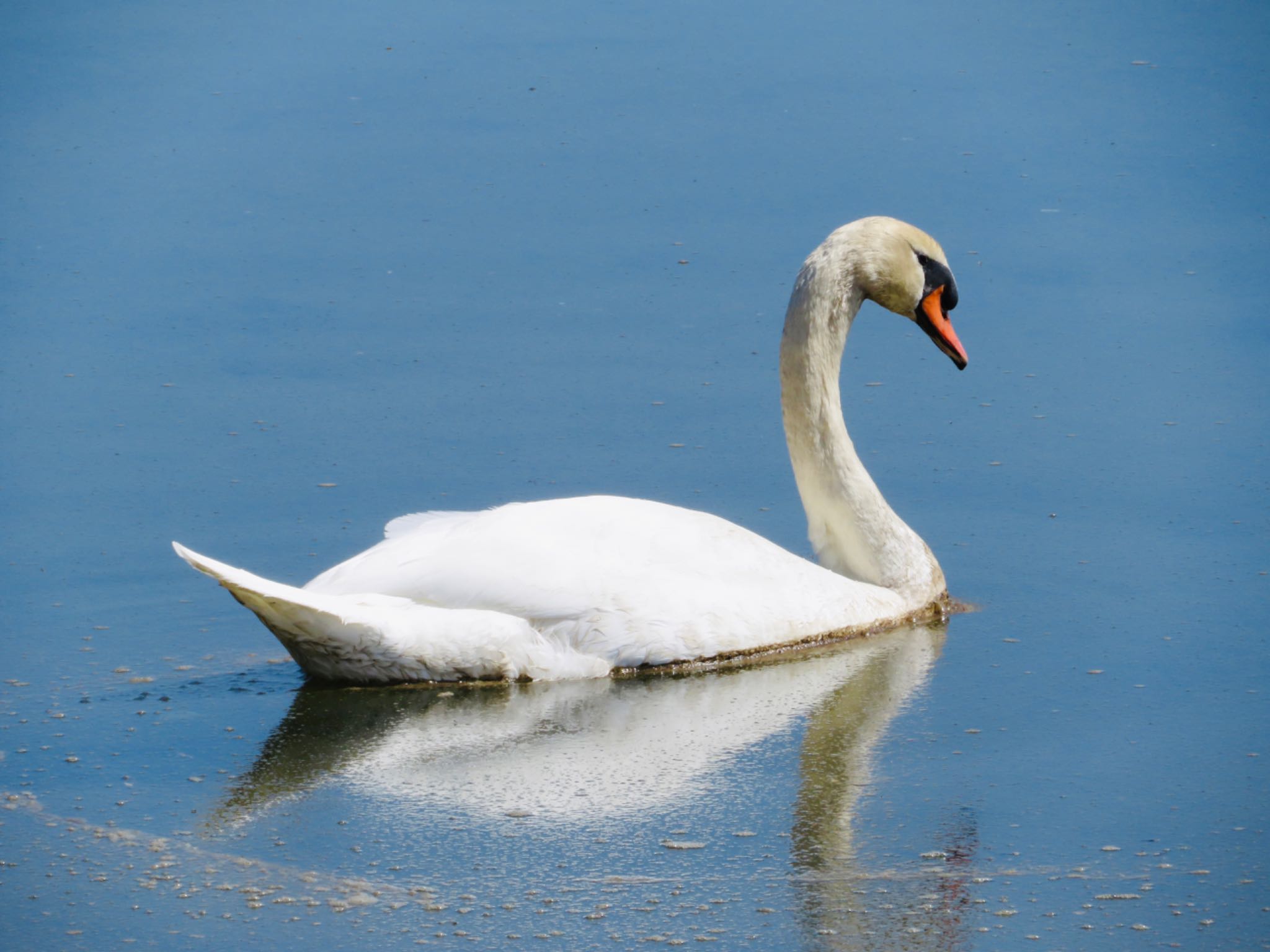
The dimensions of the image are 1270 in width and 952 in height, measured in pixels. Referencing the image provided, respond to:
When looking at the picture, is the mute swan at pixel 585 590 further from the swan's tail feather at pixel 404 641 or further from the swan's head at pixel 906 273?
the swan's head at pixel 906 273

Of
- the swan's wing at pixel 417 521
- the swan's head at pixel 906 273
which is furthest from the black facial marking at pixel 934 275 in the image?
the swan's wing at pixel 417 521

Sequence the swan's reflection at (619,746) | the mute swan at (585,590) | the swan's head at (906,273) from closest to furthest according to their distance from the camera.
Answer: the swan's reflection at (619,746), the mute swan at (585,590), the swan's head at (906,273)

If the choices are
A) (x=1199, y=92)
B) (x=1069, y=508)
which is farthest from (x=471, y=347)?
(x=1199, y=92)

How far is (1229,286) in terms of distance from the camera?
32.6 feet

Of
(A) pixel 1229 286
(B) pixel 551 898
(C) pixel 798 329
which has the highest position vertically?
(A) pixel 1229 286

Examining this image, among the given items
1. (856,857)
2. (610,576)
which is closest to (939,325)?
(610,576)

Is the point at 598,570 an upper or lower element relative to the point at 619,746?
upper

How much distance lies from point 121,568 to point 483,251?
3.87 meters

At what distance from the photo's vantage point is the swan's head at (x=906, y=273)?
7215 millimetres

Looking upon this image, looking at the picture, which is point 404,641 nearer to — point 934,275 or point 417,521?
point 417,521

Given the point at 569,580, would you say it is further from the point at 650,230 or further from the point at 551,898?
the point at 650,230

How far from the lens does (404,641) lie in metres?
6.04

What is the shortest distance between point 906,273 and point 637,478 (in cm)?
141

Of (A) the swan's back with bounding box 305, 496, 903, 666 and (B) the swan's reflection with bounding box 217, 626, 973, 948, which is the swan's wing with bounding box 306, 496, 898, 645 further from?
(B) the swan's reflection with bounding box 217, 626, 973, 948
